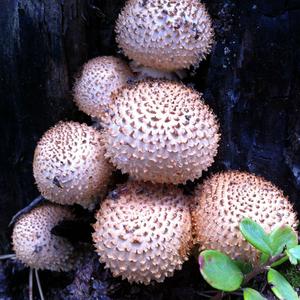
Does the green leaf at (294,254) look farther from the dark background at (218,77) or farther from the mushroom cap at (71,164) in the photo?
the mushroom cap at (71,164)

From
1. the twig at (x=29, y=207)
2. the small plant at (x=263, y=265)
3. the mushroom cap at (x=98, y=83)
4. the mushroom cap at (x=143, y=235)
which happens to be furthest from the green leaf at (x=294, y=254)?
the twig at (x=29, y=207)

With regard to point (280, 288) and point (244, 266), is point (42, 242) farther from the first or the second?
point (280, 288)

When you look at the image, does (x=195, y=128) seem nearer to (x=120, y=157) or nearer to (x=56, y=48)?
(x=120, y=157)

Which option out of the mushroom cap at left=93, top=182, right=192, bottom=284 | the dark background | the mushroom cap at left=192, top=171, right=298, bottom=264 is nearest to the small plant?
the mushroom cap at left=192, top=171, right=298, bottom=264

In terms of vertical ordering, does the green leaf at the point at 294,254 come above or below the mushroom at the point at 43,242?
above

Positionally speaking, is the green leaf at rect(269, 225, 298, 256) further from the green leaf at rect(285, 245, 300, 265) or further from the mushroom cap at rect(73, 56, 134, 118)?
the mushroom cap at rect(73, 56, 134, 118)

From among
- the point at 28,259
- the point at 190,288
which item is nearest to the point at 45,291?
the point at 28,259
